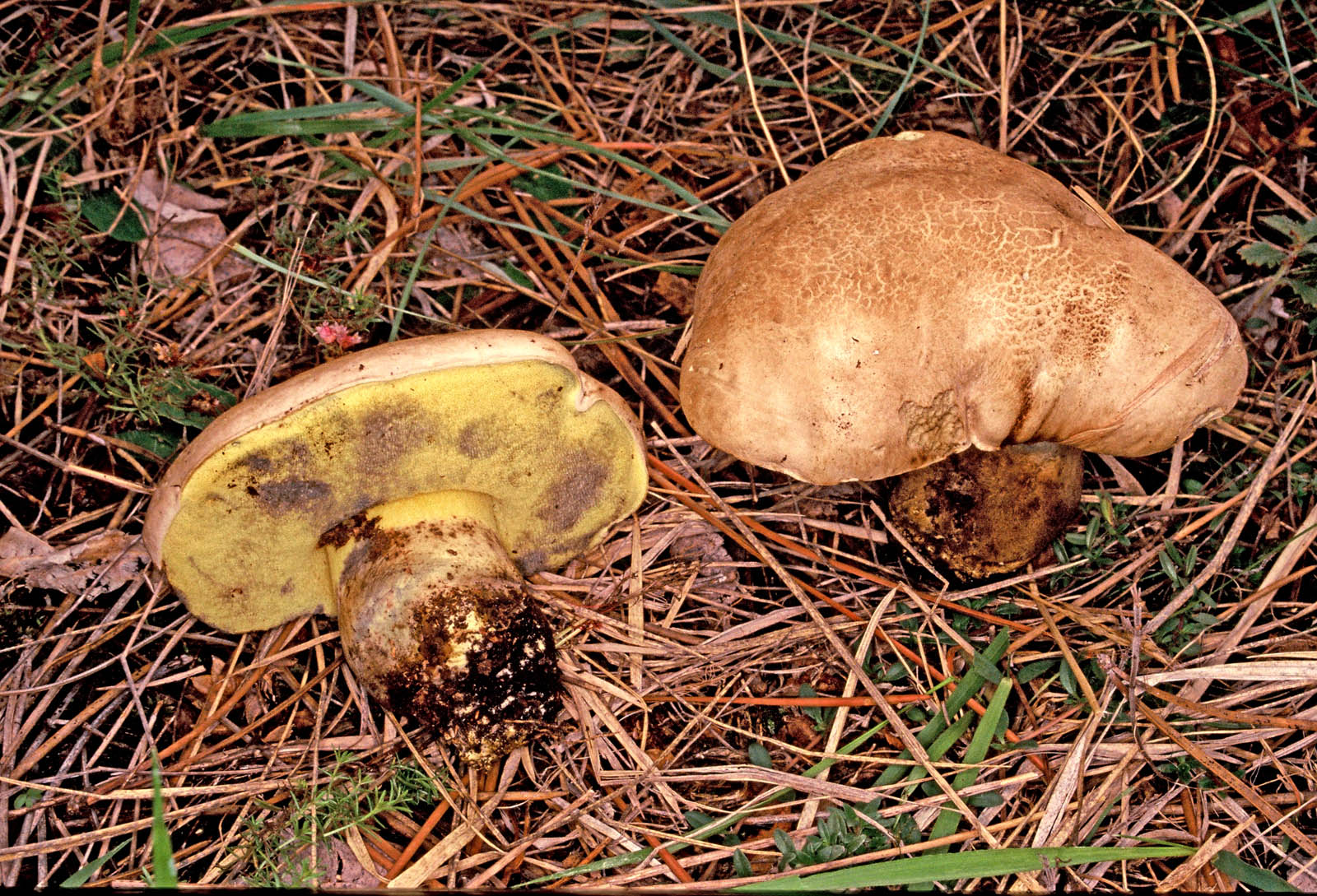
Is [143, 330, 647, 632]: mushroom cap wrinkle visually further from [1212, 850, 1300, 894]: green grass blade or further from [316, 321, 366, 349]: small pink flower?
[1212, 850, 1300, 894]: green grass blade

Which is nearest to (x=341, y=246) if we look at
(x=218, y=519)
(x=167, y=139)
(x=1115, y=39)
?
(x=167, y=139)

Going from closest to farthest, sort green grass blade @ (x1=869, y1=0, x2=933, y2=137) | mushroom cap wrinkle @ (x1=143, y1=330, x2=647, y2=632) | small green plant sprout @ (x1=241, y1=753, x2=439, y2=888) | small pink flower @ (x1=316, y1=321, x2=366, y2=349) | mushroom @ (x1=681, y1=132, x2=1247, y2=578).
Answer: mushroom cap wrinkle @ (x1=143, y1=330, x2=647, y2=632), mushroom @ (x1=681, y1=132, x2=1247, y2=578), small green plant sprout @ (x1=241, y1=753, x2=439, y2=888), small pink flower @ (x1=316, y1=321, x2=366, y2=349), green grass blade @ (x1=869, y1=0, x2=933, y2=137)

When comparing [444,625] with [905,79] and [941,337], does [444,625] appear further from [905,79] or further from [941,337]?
[905,79]

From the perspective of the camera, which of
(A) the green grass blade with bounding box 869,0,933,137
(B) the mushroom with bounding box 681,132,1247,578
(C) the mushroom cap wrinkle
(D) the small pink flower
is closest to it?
(C) the mushroom cap wrinkle

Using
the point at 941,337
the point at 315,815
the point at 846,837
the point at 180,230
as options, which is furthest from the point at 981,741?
the point at 180,230

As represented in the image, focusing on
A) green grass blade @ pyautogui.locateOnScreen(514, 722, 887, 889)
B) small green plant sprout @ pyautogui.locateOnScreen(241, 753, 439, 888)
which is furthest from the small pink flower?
green grass blade @ pyautogui.locateOnScreen(514, 722, 887, 889)

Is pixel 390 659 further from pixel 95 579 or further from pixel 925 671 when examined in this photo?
pixel 925 671
